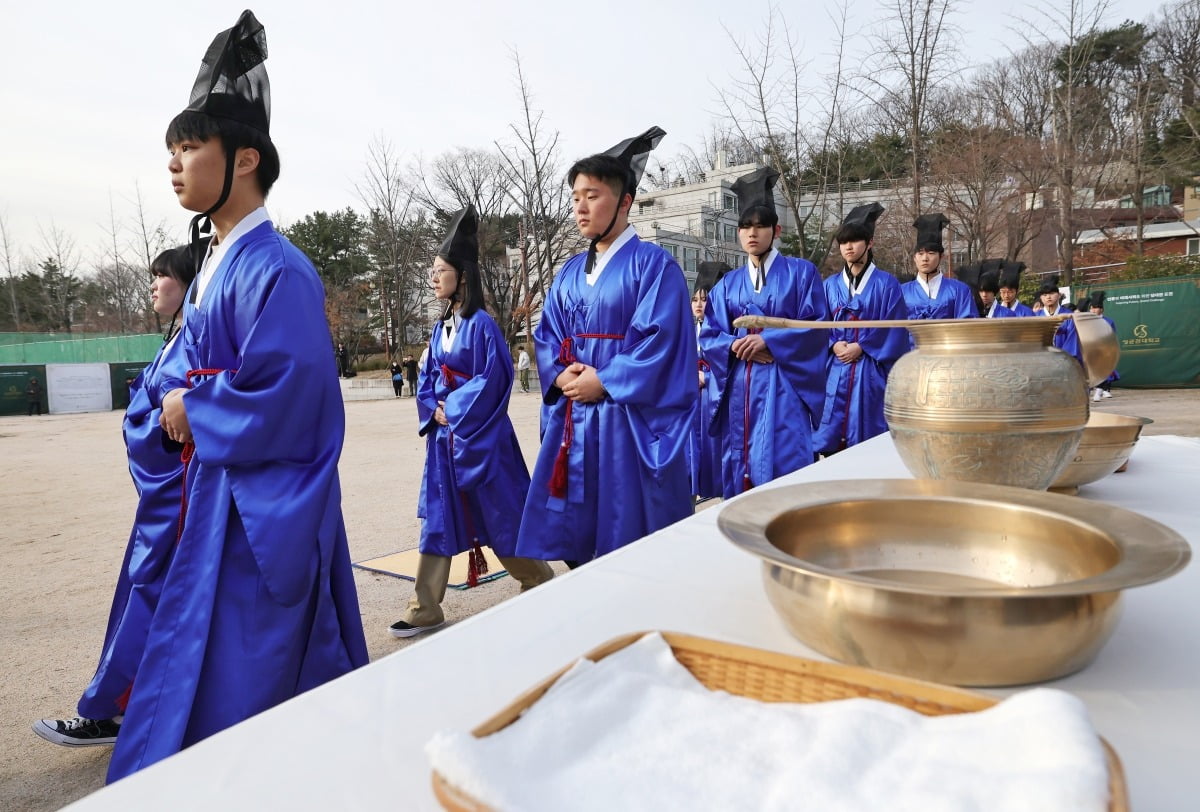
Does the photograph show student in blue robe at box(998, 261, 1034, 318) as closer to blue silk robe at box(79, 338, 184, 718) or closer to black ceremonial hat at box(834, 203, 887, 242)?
black ceremonial hat at box(834, 203, 887, 242)

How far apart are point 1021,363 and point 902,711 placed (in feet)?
2.64

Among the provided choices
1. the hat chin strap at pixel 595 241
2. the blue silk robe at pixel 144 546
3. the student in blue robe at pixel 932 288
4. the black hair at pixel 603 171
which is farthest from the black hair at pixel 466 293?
the student in blue robe at pixel 932 288

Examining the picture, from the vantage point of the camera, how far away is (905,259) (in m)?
18.4

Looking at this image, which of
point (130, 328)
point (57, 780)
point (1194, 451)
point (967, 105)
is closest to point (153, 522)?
point (57, 780)

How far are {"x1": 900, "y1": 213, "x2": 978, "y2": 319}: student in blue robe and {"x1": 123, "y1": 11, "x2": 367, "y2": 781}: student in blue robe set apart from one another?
5970 mm

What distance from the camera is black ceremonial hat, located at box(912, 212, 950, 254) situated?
6.84 m

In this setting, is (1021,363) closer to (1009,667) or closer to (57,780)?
(1009,667)

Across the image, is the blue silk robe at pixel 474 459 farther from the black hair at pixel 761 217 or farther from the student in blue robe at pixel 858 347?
the student in blue robe at pixel 858 347

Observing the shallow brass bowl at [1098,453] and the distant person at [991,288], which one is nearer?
the shallow brass bowl at [1098,453]

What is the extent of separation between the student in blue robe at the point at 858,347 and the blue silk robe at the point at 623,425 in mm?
2520

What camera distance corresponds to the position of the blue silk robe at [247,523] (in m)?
1.80

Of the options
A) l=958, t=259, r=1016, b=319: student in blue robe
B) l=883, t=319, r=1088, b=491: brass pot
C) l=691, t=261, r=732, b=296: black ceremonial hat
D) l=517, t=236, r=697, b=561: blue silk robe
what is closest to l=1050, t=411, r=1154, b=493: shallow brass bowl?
l=883, t=319, r=1088, b=491: brass pot

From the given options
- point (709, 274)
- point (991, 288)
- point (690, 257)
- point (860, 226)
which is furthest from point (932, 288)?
point (690, 257)

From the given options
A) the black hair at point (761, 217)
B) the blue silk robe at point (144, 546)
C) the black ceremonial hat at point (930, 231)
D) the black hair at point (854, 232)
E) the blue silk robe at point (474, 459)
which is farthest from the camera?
the black ceremonial hat at point (930, 231)
